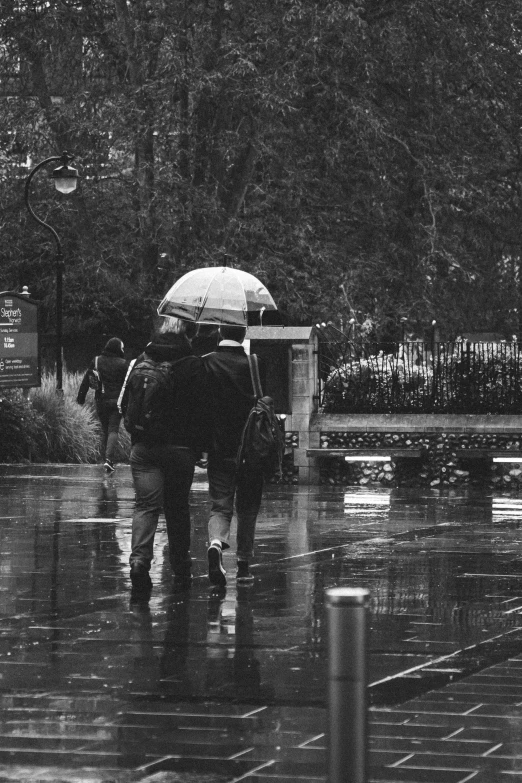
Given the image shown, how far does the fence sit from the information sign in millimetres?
4827

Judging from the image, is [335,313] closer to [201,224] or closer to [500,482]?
[201,224]

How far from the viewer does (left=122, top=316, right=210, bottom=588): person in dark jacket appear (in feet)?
32.8

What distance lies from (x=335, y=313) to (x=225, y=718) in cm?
2407

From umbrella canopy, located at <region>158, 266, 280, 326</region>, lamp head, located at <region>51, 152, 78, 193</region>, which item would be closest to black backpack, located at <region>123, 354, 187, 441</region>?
umbrella canopy, located at <region>158, 266, 280, 326</region>

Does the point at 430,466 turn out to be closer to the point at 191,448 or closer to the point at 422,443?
the point at 422,443

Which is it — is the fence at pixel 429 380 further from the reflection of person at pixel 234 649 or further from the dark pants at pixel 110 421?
the reflection of person at pixel 234 649

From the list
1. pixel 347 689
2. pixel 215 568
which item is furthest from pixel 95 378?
pixel 347 689

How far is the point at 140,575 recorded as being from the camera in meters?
9.66

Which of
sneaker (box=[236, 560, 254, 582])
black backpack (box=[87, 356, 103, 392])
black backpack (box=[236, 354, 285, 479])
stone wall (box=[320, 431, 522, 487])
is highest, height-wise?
black backpack (box=[87, 356, 103, 392])

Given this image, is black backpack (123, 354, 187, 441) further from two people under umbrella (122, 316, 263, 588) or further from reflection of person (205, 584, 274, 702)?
reflection of person (205, 584, 274, 702)

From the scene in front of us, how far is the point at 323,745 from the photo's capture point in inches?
216

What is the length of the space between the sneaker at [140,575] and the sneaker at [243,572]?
70 cm

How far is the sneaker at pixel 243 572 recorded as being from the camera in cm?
1012

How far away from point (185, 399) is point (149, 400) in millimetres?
269
